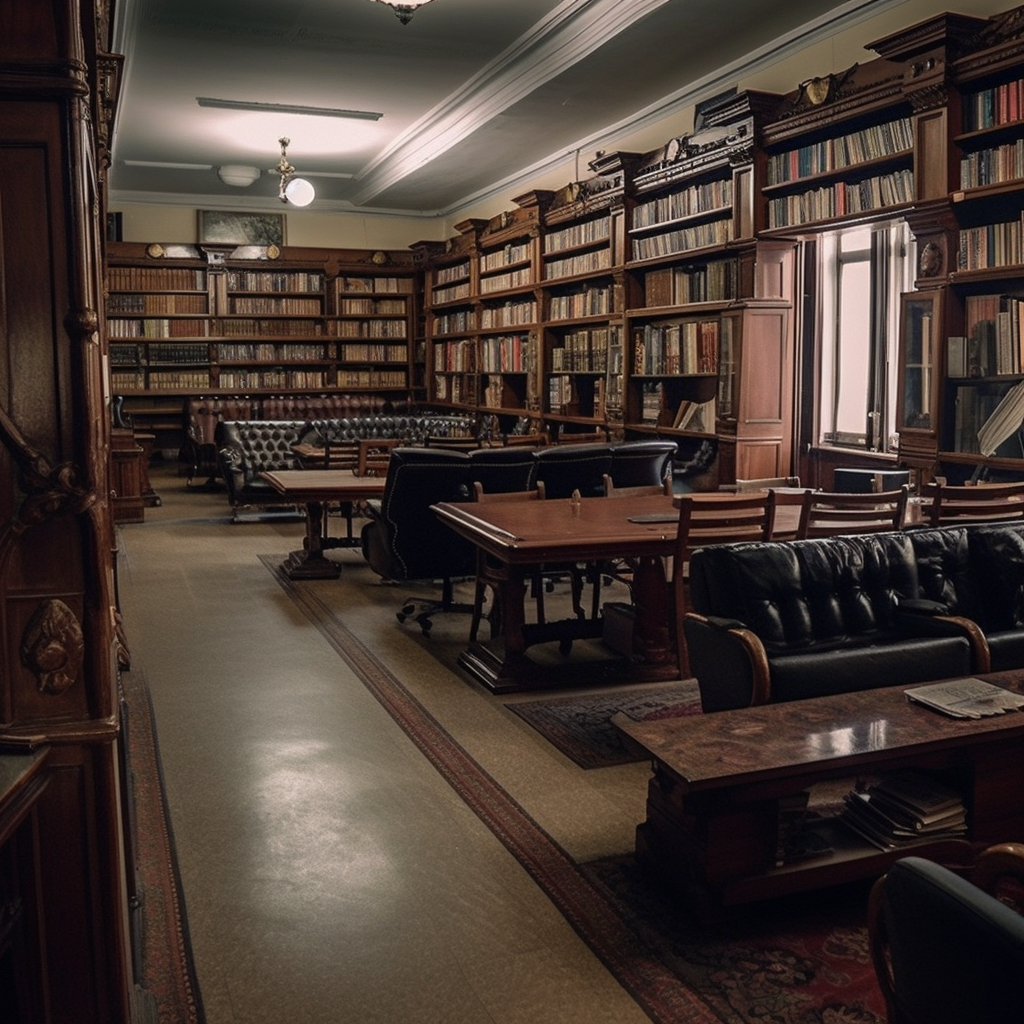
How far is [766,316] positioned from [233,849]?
5.29 meters

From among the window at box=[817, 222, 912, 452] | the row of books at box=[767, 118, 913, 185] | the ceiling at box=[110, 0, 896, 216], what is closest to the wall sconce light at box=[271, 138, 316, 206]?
the ceiling at box=[110, 0, 896, 216]

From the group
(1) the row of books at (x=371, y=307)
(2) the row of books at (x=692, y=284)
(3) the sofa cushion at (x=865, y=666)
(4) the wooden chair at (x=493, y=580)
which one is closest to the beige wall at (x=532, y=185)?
(1) the row of books at (x=371, y=307)

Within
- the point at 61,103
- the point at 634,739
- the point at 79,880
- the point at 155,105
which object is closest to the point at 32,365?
the point at 61,103

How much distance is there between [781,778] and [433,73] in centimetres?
721

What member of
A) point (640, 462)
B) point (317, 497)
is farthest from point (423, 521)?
point (640, 462)

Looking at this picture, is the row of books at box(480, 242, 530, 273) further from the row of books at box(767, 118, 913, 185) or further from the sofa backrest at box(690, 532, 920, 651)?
the sofa backrest at box(690, 532, 920, 651)

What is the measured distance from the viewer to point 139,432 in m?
13.3

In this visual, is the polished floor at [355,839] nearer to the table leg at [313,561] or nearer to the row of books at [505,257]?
the table leg at [313,561]

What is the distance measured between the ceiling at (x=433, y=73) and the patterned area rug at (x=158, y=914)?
16.8 feet

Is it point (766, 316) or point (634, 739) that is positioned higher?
point (766, 316)

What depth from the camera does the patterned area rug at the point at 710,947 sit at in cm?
234

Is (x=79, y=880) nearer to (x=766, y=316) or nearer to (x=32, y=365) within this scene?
(x=32, y=365)

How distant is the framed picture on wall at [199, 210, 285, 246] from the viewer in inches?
544

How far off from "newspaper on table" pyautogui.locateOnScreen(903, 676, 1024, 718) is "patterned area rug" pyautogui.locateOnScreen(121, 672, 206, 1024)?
2.00 meters
